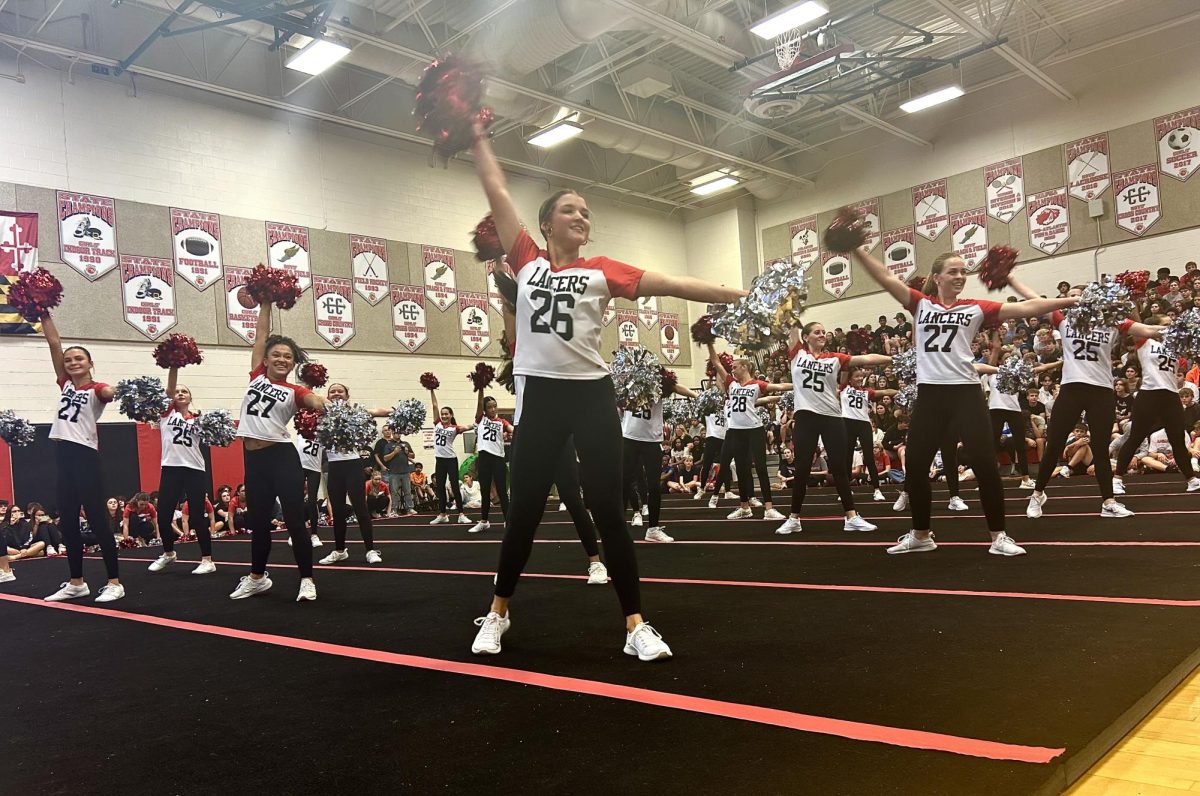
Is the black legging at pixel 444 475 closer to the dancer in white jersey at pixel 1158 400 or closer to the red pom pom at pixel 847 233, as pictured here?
the red pom pom at pixel 847 233

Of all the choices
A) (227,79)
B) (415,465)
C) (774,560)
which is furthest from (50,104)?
(774,560)

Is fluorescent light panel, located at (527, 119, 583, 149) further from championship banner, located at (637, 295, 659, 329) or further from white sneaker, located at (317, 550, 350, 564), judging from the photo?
white sneaker, located at (317, 550, 350, 564)

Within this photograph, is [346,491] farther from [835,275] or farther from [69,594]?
[835,275]

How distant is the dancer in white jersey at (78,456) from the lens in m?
6.00

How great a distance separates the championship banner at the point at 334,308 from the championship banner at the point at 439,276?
A: 203 centimetres

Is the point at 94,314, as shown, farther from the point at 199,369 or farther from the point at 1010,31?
the point at 1010,31

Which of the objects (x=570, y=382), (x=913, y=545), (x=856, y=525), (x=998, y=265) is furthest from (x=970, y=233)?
(x=570, y=382)

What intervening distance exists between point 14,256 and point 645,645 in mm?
14622

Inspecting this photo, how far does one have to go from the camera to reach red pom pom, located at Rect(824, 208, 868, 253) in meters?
4.72

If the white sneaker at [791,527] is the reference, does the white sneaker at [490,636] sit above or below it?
above

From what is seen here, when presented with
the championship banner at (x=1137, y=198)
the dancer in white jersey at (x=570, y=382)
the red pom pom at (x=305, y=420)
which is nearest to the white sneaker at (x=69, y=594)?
the red pom pom at (x=305, y=420)

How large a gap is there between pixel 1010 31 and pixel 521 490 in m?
17.6

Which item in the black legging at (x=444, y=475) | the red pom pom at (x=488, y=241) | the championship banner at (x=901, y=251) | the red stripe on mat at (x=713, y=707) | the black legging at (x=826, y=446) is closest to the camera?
the red stripe on mat at (x=713, y=707)

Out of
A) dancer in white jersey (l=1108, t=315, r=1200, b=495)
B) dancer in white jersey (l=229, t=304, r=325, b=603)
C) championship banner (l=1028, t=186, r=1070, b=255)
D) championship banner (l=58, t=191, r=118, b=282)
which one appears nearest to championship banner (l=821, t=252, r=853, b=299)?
championship banner (l=1028, t=186, r=1070, b=255)
